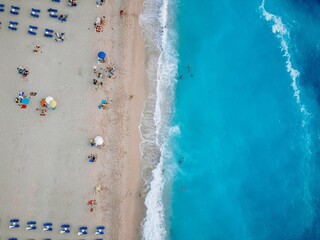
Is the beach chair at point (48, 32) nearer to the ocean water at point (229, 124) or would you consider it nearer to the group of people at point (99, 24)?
the group of people at point (99, 24)

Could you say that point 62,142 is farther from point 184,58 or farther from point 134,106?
point 184,58

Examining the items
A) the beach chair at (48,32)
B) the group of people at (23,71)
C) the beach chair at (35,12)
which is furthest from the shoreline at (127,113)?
the group of people at (23,71)

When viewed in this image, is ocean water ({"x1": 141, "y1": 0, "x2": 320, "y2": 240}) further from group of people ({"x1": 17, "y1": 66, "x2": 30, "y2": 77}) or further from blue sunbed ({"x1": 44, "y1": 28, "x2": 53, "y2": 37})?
group of people ({"x1": 17, "y1": 66, "x2": 30, "y2": 77})

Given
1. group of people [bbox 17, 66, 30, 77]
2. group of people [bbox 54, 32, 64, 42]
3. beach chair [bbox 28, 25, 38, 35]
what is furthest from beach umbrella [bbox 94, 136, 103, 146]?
beach chair [bbox 28, 25, 38, 35]

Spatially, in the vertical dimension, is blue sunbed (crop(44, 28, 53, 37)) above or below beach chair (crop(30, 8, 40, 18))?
Result: below

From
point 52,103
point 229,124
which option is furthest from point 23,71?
point 229,124

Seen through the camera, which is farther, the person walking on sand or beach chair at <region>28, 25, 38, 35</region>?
beach chair at <region>28, 25, 38, 35</region>

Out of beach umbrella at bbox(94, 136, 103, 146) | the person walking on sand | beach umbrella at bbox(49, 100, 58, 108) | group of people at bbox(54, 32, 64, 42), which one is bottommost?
beach umbrella at bbox(94, 136, 103, 146)

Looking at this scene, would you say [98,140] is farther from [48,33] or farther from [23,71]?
[48,33]
